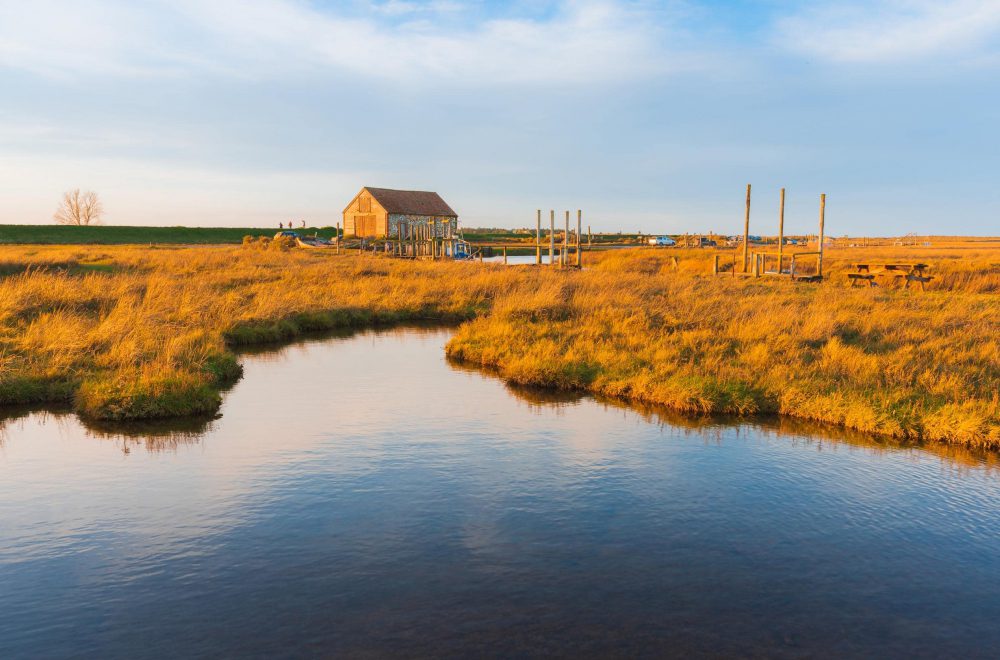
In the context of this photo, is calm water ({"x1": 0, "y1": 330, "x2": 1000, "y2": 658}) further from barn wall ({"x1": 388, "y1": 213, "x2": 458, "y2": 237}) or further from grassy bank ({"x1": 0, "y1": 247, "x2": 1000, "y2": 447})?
barn wall ({"x1": 388, "y1": 213, "x2": 458, "y2": 237})

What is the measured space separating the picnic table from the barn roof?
47.4m

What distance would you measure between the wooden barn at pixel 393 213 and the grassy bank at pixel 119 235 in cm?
1492

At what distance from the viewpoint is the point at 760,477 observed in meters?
9.91

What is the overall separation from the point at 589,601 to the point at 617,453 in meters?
4.51

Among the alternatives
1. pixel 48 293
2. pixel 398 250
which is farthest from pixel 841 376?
pixel 398 250

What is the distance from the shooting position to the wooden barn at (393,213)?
70625 millimetres

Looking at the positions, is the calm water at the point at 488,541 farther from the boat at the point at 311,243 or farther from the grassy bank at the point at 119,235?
the grassy bank at the point at 119,235

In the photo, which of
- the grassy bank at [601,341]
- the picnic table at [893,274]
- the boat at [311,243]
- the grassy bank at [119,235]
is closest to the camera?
the grassy bank at [601,341]

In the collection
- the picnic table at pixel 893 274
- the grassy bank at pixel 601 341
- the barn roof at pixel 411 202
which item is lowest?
the grassy bank at pixel 601 341

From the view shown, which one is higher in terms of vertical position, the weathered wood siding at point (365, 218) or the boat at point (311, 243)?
the weathered wood siding at point (365, 218)

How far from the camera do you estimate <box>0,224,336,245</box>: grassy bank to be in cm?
7338

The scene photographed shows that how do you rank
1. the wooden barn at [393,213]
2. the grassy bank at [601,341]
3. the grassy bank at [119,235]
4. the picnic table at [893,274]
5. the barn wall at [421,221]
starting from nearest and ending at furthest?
the grassy bank at [601,341] < the picnic table at [893,274] < the barn wall at [421,221] < the wooden barn at [393,213] < the grassy bank at [119,235]

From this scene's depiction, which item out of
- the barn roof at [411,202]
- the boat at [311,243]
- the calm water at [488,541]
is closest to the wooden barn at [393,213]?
the barn roof at [411,202]

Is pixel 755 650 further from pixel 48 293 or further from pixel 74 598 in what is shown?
pixel 48 293
